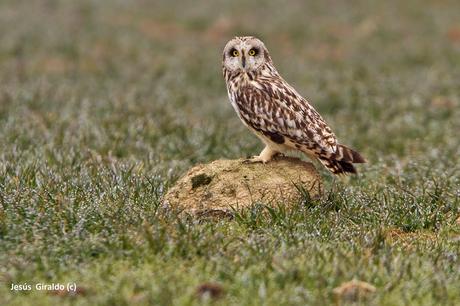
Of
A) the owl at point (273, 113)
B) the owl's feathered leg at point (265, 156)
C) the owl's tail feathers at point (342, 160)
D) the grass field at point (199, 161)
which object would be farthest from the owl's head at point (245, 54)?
the grass field at point (199, 161)

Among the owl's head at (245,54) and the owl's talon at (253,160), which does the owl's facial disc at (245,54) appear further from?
the owl's talon at (253,160)

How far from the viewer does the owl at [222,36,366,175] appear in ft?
25.5

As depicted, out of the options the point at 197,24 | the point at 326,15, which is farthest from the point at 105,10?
the point at 326,15

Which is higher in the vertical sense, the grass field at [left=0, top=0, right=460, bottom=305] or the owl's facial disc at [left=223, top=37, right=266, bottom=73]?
the owl's facial disc at [left=223, top=37, right=266, bottom=73]

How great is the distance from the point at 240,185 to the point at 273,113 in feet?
2.47

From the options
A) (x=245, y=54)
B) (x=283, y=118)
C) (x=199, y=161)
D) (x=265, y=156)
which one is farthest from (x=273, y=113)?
(x=199, y=161)

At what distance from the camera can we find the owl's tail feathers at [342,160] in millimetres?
7762

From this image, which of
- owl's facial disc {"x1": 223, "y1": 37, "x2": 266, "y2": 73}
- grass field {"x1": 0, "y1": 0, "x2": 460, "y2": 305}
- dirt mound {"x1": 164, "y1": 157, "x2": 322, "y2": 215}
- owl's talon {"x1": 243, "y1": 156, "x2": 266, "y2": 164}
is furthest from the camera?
owl's facial disc {"x1": 223, "y1": 37, "x2": 266, "y2": 73}

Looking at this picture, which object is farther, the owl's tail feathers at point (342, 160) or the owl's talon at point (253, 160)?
the owl's talon at point (253, 160)

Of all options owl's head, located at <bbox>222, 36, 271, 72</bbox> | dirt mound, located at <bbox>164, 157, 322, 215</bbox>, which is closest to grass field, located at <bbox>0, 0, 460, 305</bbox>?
dirt mound, located at <bbox>164, 157, 322, 215</bbox>

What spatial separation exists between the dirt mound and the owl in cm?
17

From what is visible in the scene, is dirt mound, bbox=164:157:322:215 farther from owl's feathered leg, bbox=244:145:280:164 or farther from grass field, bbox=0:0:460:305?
grass field, bbox=0:0:460:305

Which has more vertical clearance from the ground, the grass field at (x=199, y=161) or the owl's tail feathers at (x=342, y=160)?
the owl's tail feathers at (x=342, y=160)

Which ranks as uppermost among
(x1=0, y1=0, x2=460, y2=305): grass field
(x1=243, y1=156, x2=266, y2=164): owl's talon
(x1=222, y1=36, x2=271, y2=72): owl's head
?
(x1=222, y1=36, x2=271, y2=72): owl's head
